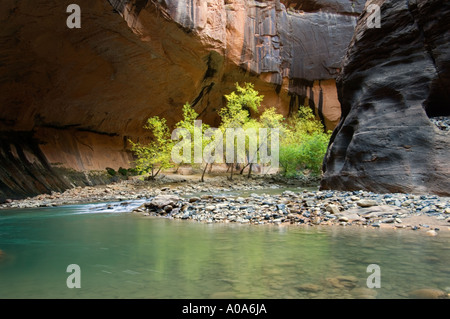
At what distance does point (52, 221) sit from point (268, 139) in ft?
58.7

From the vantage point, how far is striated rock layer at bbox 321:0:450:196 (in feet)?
30.0

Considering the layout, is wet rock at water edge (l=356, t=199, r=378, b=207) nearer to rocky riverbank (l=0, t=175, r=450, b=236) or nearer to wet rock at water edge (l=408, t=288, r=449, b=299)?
rocky riverbank (l=0, t=175, r=450, b=236)

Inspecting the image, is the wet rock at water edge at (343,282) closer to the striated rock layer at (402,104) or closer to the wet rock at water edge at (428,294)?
the wet rock at water edge at (428,294)

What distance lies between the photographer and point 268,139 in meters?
24.2

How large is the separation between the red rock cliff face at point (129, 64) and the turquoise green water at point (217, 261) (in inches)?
409

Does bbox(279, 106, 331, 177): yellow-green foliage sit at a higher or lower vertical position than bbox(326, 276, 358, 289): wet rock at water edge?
higher

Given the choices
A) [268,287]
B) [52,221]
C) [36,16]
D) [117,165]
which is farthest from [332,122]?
[268,287]

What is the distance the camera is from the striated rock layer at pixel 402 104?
30.0ft

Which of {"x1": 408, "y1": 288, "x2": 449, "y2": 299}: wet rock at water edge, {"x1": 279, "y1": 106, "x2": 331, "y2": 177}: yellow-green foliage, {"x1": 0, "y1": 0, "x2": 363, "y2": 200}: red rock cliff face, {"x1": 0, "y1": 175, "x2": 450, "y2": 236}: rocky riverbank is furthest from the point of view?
{"x1": 279, "y1": 106, "x2": 331, "y2": 177}: yellow-green foliage

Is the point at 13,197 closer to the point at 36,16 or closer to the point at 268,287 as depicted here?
the point at 36,16

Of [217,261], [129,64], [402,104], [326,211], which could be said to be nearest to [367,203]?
[326,211]

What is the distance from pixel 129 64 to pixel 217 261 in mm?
16201

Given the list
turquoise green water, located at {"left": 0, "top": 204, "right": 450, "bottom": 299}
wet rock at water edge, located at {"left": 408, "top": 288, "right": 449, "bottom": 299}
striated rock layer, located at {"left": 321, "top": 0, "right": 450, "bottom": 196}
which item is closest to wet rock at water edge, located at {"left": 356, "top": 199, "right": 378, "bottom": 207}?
turquoise green water, located at {"left": 0, "top": 204, "right": 450, "bottom": 299}

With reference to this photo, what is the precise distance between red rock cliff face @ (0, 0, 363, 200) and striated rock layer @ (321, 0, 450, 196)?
1003cm
